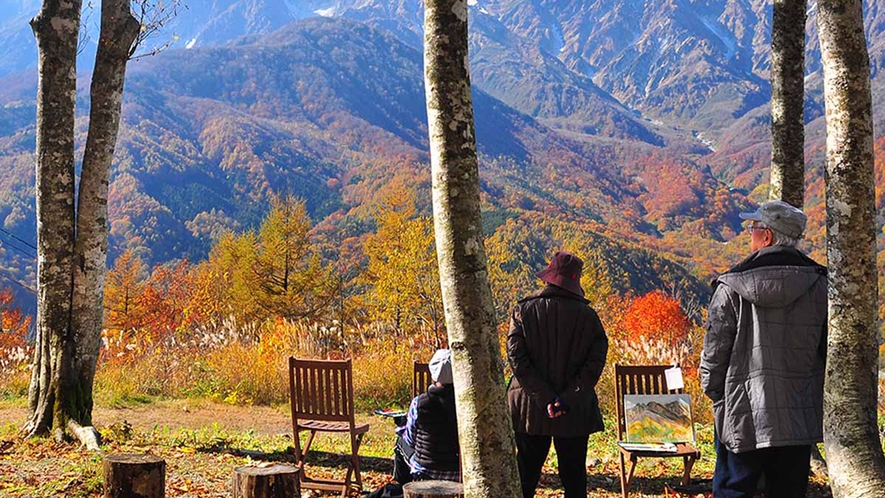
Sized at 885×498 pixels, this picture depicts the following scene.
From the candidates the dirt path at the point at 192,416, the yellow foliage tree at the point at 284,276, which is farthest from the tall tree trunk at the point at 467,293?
the yellow foliage tree at the point at 284,276

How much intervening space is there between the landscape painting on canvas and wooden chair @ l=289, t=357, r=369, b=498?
1795 millimetres

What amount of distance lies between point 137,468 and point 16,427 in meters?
4.75

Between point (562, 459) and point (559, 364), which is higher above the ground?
point (559, 364)

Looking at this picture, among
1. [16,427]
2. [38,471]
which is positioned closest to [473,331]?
[38,471]

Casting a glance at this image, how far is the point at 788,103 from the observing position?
6.27 metres

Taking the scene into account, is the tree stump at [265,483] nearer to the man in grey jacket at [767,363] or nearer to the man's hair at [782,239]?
the man in grey jacket at [767,363]

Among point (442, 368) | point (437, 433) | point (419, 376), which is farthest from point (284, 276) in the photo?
point (442, 368)

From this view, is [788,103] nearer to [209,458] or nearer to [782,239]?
[782,239]

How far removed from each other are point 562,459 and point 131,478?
2.08 m

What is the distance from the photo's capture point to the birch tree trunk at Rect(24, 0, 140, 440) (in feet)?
23.3

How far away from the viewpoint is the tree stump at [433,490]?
3.47 m

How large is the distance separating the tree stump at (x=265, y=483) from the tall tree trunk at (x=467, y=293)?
76cm

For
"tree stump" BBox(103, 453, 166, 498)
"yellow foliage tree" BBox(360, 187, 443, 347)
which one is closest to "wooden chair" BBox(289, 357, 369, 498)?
"tree stump" BBox(103, 453, 166, 498)

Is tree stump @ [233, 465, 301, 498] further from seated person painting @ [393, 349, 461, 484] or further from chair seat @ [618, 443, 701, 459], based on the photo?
chair seat @ [618, 443, 701, 459]
